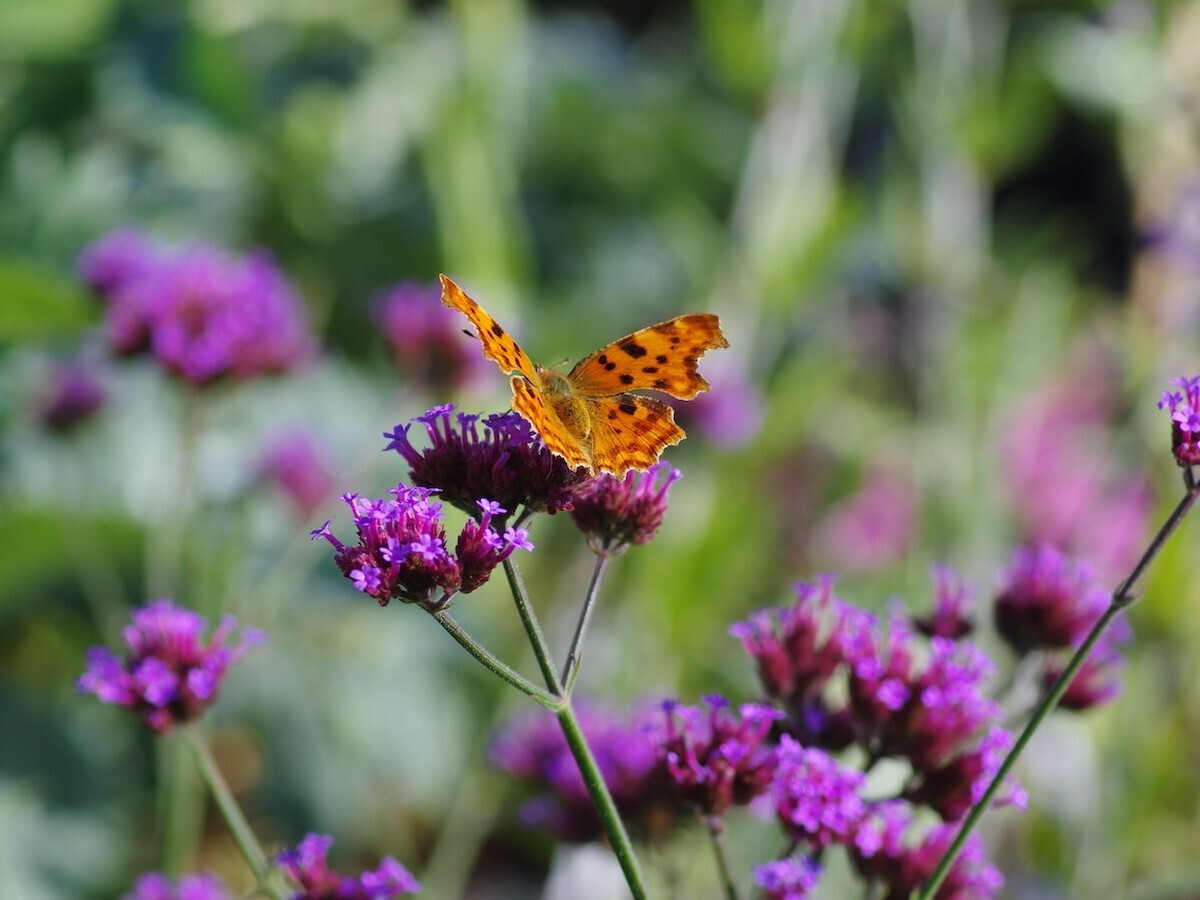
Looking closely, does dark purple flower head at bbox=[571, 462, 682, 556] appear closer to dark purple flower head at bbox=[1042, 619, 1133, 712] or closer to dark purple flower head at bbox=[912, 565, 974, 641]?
dark purple flower head at bbox=[912, 565, 974, 641]

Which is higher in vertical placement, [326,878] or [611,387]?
[611,387]

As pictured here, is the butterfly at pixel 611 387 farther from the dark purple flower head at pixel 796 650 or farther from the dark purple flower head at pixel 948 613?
the dark purple flower head at pixel 948 613

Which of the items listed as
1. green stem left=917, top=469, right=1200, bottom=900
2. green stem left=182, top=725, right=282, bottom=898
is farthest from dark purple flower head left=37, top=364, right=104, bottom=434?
green stem left=917, top=469, right=1200, bottom=900

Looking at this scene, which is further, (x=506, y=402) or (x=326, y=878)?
(x=506, y=402)

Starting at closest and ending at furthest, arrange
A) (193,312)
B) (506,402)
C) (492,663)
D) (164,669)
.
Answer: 1. (492,663)
2. (164,669)
3. (193,312)
4. (506,402)

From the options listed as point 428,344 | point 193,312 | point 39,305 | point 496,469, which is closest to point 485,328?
point 496,469

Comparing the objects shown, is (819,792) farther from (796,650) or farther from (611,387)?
(611,387)

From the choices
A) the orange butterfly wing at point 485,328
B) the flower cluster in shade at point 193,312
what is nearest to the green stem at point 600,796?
the orange butterfly wing at point 485,328
